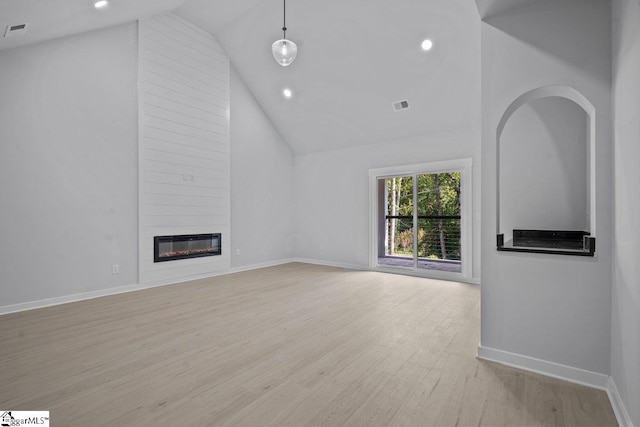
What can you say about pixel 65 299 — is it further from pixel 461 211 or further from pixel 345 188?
pixel 461 211

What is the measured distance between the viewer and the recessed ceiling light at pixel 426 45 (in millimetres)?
4465

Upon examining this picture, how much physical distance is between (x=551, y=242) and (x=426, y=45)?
3157mm

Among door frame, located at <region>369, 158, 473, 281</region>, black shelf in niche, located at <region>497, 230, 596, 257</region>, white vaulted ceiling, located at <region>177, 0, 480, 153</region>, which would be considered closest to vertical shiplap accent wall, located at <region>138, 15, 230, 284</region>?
white vaulted ceiling, located at <region>177, 0, 480, 153</region>

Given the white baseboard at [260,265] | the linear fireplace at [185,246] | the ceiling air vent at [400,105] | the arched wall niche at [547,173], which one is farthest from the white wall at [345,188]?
the linear fireplace at [185,246]

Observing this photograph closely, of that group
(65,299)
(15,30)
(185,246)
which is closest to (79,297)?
(65,299)

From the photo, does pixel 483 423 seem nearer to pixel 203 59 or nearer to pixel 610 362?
pixel 610 362

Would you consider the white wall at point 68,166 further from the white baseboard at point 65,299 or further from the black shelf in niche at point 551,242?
the black shelf in niche at point 551,242

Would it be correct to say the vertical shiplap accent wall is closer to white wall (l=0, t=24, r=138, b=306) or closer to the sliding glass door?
white wall (l=0, t=24, r=138, b=306)

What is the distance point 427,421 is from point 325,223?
570 centimetres

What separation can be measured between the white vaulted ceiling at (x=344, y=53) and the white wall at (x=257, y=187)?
1.46 feet

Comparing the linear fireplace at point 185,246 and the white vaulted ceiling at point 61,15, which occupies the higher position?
the white vaulted ceiling at point 61,15

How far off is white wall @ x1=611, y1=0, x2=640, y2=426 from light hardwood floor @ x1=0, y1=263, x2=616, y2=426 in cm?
34

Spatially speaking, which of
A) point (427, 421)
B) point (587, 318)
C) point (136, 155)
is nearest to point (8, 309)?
point (136, 155)

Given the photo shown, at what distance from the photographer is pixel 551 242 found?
3.12 meters
